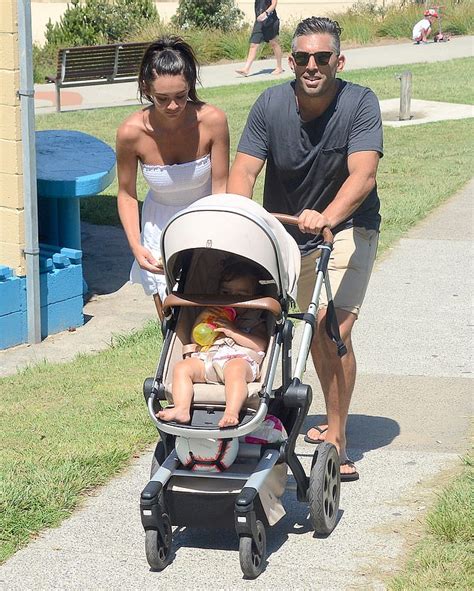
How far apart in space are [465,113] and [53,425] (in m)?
11.6

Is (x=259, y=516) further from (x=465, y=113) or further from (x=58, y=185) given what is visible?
(x=465, y=113)

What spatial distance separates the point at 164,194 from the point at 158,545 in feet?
6.22

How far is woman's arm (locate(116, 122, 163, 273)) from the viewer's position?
5.21m

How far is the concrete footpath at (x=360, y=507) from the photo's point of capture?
417 centimetres

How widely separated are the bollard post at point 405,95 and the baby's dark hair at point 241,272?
36.5 feet

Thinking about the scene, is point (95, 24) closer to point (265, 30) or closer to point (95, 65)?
point (265, 30)

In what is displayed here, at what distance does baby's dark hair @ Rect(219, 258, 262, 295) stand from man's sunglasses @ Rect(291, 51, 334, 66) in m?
0.90

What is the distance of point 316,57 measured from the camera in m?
4.63

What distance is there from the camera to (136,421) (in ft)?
18.8

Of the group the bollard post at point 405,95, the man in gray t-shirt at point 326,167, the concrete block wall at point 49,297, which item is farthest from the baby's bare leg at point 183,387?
the bollard post at point 405,95

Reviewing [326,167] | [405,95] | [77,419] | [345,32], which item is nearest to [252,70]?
[345,32]

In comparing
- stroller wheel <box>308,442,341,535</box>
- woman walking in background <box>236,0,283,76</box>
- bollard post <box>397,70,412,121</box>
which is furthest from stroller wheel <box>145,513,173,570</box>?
woman walking in background <box>236,0,283,76</box>

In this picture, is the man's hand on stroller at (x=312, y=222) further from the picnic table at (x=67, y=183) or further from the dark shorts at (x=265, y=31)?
the dark shorts at (x=265, y=31)

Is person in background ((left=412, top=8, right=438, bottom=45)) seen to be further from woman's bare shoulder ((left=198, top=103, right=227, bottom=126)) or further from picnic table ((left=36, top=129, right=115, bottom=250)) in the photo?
woman's bare shoulder ((left=198, top=103, right=227, bottom=126))
